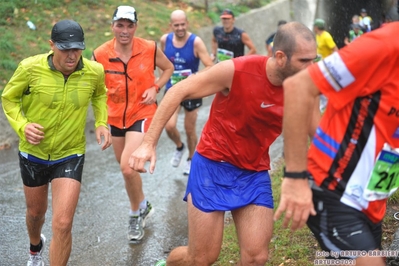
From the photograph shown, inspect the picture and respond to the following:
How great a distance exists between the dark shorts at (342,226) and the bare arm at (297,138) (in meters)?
0.18

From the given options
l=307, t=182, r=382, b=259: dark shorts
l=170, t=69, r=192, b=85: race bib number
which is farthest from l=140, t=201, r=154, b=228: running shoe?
l=307, t=182, r=382, b=259: dark shorts

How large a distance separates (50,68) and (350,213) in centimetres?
274

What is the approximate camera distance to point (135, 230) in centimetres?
643

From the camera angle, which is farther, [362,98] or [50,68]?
[50,68]

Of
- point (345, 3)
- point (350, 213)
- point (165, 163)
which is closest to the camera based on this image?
point (350, 213)

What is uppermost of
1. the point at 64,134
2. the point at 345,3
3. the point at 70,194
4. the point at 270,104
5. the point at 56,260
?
the point at 345,3

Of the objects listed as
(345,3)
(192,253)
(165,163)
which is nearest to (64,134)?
(192,253)

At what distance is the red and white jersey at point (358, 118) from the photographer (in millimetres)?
3066

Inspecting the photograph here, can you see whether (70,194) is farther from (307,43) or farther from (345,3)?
(345,3)

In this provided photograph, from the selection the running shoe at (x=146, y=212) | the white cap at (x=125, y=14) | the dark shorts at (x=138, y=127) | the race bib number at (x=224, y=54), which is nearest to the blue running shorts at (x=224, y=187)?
the dark shorts at (x=138, y=127)

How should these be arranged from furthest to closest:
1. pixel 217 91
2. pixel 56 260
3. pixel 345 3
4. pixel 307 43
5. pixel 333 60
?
pixel 345 3 → pixel 56 260 → pixel 217 91 → pixel 307 43 → pixel 333 60

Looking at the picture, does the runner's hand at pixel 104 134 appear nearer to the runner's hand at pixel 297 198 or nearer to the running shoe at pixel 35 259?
the running shoe at pixel 35 259

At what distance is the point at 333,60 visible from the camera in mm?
3082

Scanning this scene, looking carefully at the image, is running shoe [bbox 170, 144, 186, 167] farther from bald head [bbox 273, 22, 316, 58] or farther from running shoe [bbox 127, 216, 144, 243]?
bald head [bbox 273, 22, 316, 58]
